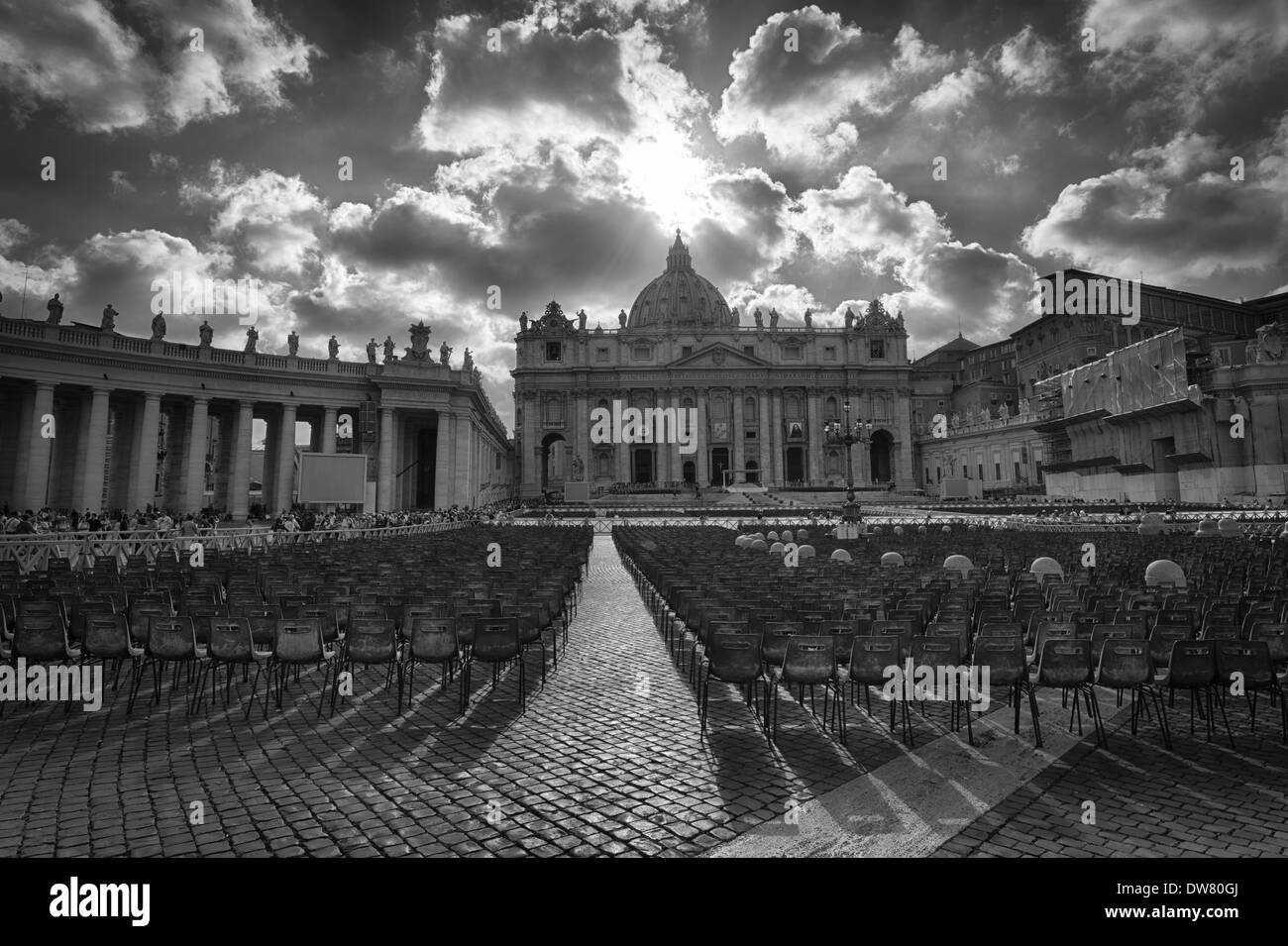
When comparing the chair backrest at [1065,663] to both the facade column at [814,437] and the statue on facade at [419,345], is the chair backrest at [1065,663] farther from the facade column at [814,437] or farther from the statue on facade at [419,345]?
the facade column at [814,437]

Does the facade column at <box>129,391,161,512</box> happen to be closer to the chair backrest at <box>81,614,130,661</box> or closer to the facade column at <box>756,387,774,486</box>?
the chair backrest at <box>81,614,130,661</box>

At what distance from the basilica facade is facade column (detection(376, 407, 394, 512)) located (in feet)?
147

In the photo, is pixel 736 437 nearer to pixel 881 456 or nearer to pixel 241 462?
pixel 881 456

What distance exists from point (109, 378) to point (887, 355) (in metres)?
93.0

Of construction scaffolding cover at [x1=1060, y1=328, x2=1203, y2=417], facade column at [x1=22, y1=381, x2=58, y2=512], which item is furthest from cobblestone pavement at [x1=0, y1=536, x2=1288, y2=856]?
construction scaffolding cover at [x1=1060, y1=328, x2=1203, y2=417]

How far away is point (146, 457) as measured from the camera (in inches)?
1489

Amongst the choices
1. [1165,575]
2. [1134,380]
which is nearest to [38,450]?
[1165,575]

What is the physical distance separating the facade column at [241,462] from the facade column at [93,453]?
7.00 meters

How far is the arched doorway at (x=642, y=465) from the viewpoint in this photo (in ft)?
318

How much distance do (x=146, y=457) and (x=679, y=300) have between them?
3532 inches

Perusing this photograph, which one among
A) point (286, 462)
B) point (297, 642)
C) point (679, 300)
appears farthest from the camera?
point (679, 300)

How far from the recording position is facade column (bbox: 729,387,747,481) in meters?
93.9
